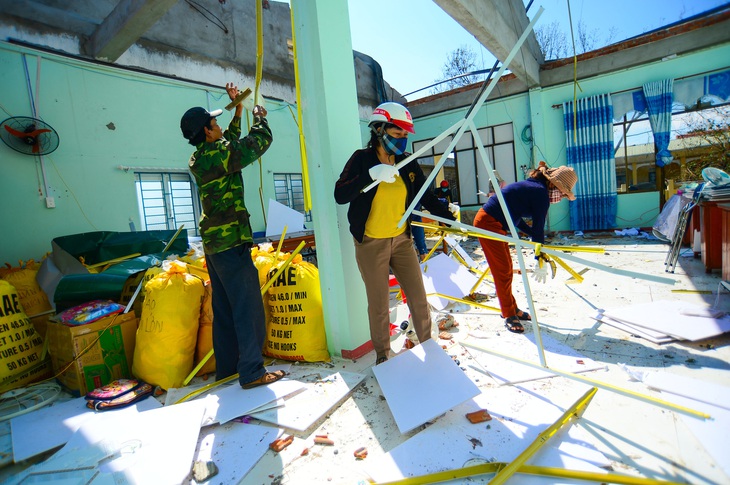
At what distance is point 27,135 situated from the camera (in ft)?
12.5

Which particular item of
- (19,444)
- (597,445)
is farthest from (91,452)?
(597,445)

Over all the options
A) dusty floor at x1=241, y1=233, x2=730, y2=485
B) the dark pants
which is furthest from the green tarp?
dusty floor at x1=241, y1=233, x2=730, y2=485

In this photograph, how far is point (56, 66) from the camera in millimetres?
4180

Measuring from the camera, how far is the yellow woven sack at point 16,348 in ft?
7.38

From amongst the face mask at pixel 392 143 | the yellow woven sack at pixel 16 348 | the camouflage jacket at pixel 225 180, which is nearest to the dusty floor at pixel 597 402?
the camouflage jacket at pixel 225 180

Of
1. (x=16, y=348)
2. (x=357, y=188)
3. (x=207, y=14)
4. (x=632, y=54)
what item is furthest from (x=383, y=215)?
(x=632, y=54)

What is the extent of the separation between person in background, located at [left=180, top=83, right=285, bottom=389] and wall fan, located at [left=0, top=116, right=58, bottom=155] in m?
3.23

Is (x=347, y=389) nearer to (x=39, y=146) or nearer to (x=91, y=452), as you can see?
(x=91, y=452)

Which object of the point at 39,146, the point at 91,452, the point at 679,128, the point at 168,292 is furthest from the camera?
the point at 679,128

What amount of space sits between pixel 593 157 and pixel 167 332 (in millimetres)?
8198

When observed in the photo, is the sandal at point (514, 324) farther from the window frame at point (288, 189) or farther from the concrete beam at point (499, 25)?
the window frame at point (288, 189)

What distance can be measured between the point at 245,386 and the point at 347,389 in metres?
0.61

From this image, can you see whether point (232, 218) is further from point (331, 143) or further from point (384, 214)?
point (384, 214)

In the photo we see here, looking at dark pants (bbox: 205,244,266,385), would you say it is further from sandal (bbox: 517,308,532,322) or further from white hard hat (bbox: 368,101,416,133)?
sandal (bbox: 517,308,532,322)
